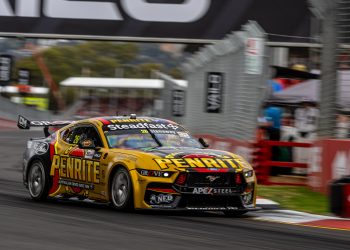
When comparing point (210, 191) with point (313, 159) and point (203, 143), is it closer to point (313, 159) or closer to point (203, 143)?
point (203, 143)

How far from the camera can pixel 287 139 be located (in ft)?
61.5

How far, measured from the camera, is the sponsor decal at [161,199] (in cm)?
990

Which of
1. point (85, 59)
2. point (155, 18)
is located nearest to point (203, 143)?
point (155, 18)

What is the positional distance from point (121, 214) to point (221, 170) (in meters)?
1.25

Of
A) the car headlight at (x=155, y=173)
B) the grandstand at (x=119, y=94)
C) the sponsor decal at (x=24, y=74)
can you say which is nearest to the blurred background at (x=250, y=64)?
the car headlight at (x=155, y=173)

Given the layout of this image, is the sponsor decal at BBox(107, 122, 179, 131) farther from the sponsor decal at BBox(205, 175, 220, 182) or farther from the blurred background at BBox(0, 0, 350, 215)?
the blurred background at BBox(0, 0, 350, 215)

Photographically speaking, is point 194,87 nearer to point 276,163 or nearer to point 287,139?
point 287,139

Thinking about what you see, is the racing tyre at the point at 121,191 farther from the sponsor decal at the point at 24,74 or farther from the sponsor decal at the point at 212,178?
the sponsor decal at the point at 24,74

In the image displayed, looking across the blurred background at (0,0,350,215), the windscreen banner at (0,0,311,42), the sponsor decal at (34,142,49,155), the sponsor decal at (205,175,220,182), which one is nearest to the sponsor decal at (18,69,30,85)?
the blurred background at (0,0,350,215)

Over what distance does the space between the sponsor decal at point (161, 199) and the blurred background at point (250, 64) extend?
324 cm

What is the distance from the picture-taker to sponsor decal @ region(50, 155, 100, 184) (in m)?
10.8

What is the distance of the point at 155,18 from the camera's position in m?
27.7

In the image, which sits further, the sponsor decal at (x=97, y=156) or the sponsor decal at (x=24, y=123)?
the sponsor decal at (x=24, y=123)

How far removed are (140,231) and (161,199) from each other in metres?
1.83
